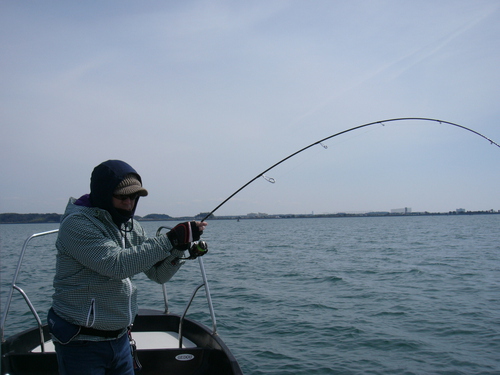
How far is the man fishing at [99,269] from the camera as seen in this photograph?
210cm

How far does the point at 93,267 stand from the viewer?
2.08 metres

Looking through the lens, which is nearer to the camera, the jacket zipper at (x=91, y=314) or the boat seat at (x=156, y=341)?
the jacket zipper at (x=91, y=314)

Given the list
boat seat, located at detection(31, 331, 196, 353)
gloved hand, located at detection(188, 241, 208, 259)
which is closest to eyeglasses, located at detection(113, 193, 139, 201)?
gloved hand, located at detection(188, 241, 208, 259)

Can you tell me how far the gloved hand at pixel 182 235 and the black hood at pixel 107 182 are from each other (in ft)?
1.01

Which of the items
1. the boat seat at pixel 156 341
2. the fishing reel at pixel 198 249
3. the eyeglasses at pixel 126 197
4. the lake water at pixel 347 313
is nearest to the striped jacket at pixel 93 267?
the eyeglasses at pixel 126 197

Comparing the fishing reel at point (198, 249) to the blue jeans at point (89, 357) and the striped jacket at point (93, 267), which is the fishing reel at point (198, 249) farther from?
the blue jeans at point (89, 357)

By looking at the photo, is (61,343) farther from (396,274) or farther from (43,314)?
(396,274)

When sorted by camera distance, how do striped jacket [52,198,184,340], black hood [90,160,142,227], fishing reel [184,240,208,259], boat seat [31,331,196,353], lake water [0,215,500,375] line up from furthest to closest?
lake water [0,215,500,375] → boat seat [31,331,196,353] → fishing reel [184,240,208,259] → black hood [90,160,142,227] → striped jacket [52,198,184,340]

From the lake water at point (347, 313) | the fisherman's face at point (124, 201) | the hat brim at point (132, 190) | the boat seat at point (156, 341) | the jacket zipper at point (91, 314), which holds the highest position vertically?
the hat brim at point (132, 190)

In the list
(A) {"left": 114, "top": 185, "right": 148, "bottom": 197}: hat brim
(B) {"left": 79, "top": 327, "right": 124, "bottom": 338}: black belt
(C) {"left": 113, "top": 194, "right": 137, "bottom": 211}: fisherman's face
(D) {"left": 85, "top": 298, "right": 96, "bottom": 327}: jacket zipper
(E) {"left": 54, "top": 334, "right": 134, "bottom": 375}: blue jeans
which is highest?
(A) {"left": 114, "top": 185, "right": 148, "bottom": 197}: hat brim

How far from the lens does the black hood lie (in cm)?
220

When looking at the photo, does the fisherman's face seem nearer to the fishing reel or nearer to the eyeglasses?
the eyeglasses

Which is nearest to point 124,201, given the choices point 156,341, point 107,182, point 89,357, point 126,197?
point 126,197

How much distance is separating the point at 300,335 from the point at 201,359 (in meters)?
3.83
